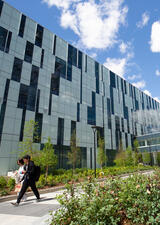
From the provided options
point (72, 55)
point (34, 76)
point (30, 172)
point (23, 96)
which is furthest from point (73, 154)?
point (72, 55)

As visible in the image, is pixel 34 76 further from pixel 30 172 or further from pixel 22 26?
pixel 30 172

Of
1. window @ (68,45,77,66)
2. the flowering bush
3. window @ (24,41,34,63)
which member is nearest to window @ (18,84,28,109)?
window @ (24,41,34,63)

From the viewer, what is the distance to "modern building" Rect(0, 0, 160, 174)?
22.0 meters

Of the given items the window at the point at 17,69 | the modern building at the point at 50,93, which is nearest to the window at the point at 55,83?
the modern building at the point at 50,93

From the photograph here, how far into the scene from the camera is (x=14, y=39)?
24422 mm

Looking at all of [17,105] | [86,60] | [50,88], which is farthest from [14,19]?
[86,60]

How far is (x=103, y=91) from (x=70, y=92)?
11.0 m

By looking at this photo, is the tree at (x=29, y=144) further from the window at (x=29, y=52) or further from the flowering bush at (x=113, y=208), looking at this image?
the flowering bush at (x=113, y=208)

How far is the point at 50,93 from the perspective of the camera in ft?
89.1

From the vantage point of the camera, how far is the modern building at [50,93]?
22000mm

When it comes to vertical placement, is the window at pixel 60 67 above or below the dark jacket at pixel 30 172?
above

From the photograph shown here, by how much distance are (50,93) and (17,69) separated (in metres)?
6.43

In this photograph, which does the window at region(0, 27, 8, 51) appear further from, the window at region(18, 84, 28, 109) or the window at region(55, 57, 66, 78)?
the window at region(55, 57, 66, 78)

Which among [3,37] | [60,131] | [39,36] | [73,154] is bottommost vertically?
[73,154]
